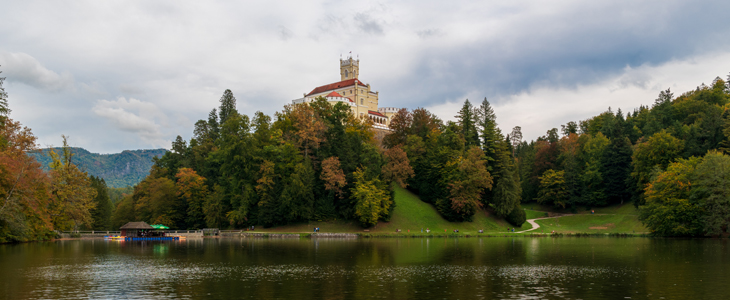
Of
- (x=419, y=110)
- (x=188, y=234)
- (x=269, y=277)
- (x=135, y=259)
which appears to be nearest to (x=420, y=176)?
(x=419, y=110)

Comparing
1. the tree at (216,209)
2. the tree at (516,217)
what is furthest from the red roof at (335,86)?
the tree at (516,217)

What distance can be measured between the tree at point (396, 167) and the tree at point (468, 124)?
12.6 metres

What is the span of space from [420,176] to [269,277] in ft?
170

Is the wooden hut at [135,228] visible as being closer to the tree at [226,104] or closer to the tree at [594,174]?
the tree at [226,104]

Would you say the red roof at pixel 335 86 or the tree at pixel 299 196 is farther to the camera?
the red roof at pixel 335 86

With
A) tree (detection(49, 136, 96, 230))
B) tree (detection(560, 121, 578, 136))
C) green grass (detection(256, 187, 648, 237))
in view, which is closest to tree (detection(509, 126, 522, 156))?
tree (detection(560, 121, 578, 136))

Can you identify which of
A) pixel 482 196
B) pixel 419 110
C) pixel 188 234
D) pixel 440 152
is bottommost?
pixel 188 234

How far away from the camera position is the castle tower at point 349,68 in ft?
417

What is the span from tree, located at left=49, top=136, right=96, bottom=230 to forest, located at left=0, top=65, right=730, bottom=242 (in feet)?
0.48

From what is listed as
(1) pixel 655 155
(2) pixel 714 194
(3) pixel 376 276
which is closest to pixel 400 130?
(1) pixel 655 155

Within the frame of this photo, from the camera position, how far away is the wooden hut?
6334 cm

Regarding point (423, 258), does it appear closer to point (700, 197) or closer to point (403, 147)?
point (700, 197)

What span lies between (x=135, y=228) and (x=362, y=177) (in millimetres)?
30223

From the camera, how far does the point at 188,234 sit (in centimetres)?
6494
